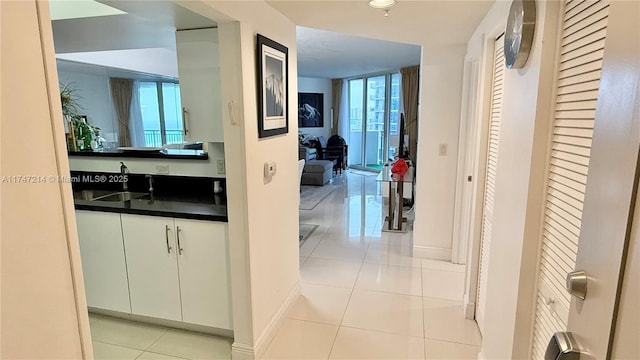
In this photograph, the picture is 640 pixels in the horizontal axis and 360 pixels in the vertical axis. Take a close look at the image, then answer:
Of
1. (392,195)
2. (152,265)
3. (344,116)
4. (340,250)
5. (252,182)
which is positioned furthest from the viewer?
(344,116)

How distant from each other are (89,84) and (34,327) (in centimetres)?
660

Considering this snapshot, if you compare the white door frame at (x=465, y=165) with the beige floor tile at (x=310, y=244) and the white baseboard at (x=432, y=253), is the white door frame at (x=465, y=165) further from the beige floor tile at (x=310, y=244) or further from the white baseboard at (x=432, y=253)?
the beige floor tile at (x=310, y=244)

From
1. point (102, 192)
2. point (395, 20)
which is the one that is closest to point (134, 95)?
point (102, 192)

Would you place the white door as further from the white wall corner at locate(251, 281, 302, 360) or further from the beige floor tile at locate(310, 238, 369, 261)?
the beige floor tile at locate(310, 238, 369, 261)

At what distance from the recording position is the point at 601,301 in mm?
643

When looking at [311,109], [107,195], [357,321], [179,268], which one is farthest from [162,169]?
[311,109]

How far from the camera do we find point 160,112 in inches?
288

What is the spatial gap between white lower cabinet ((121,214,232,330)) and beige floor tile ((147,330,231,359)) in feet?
0.33

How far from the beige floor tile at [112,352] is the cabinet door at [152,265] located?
10.2 inches

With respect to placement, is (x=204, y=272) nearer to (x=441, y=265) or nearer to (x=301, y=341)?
(x=301, y=341)

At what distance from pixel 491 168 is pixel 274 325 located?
1.70 m

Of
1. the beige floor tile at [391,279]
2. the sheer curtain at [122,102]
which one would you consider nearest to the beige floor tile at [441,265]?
the beige floor tile at [391,279]

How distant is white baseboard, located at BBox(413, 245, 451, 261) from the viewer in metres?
3.60

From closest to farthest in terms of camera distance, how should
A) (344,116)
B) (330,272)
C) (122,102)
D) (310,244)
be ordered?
(330,272), (310,244), (122,102), (344,116)
